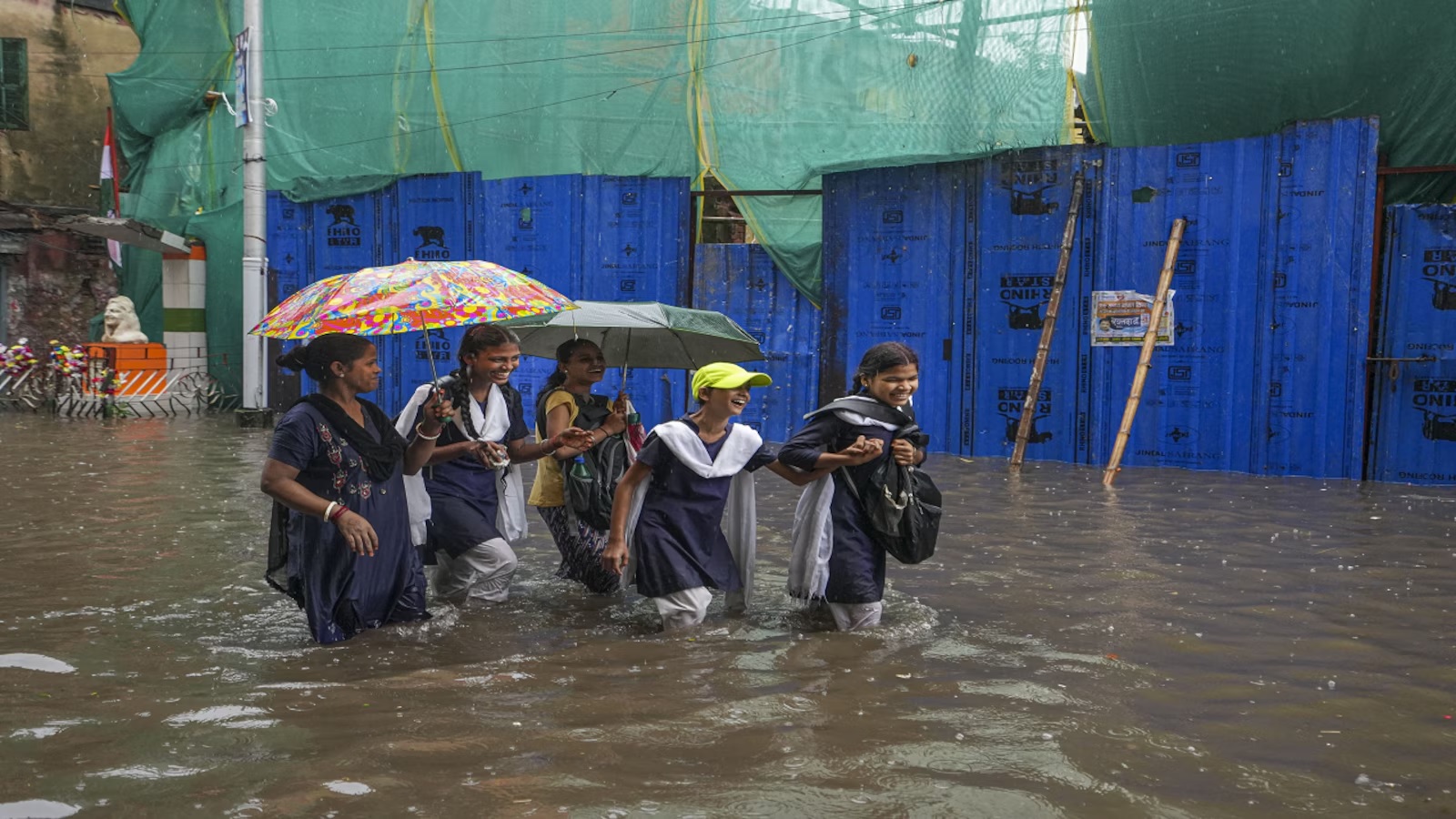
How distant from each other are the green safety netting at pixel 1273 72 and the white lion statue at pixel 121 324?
13004 mm

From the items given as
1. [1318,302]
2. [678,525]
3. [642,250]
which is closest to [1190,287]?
[1318,302]

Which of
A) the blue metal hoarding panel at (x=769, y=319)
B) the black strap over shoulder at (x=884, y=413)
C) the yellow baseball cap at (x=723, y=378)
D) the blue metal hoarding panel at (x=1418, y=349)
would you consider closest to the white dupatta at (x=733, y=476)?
the yellow baseball cap at (x=723, y=378)

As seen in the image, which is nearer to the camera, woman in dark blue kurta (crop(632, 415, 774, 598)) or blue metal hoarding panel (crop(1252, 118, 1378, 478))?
woman in dark blue kurta (crop(632, 415, 774, 598))

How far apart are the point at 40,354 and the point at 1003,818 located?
2221 cm

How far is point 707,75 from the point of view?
550 inches

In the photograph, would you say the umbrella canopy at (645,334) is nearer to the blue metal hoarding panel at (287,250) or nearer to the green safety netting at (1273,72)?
the green safety netting at (1273,72)

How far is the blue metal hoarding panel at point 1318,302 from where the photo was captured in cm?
1023

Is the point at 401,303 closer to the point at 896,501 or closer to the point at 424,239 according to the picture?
the point at 896,501

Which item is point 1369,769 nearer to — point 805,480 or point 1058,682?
point 1058,682

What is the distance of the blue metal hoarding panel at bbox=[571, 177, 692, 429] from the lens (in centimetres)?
1360

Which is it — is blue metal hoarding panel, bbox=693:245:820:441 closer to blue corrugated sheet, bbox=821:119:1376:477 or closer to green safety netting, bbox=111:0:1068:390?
green safety netting, bbox=111:0:1068:390

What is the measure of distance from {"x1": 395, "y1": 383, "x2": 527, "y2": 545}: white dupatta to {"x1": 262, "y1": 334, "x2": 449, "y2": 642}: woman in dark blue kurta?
267 mm

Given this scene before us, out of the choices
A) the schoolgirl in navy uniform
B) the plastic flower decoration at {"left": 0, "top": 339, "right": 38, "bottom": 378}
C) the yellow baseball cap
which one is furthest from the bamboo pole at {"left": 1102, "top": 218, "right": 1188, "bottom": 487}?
the plastic flower decoration at {"left": 0, "top": 339, "right": 38, "bottom": 378}

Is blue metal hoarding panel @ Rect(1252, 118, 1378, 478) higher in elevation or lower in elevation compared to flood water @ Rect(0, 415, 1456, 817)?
higher
